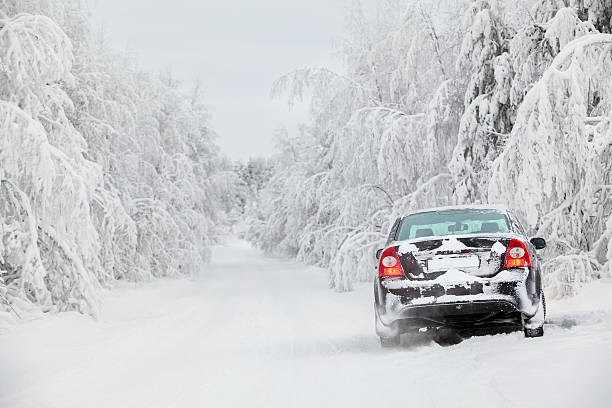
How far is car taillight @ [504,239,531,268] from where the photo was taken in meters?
7.09

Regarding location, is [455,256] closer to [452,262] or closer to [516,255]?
[452,262]

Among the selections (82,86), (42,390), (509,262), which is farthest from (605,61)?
(82,86)

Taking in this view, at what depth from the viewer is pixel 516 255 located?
7121 mm

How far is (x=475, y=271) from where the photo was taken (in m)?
7.11

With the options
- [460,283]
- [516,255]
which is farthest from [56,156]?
[516,255]

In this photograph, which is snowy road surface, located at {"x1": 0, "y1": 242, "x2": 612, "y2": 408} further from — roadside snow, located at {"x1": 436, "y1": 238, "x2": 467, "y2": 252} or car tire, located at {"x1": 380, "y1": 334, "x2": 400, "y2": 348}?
roadside snow, located at {"x1": 436, "y1": 238, "x2": 467, "y2": 252}

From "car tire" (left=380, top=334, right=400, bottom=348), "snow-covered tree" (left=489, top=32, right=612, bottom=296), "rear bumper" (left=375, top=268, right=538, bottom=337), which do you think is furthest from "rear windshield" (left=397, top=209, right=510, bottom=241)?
"snow-covered tree" (left=489, top=32, right=612, bottom=296)

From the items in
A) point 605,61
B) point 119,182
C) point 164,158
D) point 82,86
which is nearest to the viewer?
point 605,61

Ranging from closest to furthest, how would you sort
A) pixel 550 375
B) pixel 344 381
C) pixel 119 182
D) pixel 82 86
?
pixel 550 375
pixel 344 381
pixel 82 86
pixel 119 182

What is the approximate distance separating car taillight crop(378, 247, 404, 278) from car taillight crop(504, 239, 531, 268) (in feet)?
3.57

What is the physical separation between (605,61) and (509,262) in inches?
151

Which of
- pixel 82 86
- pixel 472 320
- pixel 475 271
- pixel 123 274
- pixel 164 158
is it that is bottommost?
pixel 123 274

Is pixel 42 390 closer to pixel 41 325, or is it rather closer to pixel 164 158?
pixel 41 325

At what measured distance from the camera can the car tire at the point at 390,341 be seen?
7.69 metres
